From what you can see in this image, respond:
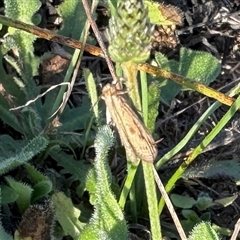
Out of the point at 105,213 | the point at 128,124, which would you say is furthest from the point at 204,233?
the point at 128,124

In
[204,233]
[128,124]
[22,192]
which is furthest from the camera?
[22,192]

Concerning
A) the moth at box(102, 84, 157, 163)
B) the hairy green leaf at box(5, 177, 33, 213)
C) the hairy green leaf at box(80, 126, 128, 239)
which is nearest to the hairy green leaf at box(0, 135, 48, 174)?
the hairy green leaf at box(5, 177, 33, 213)

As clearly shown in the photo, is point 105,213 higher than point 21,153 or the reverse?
the reverse

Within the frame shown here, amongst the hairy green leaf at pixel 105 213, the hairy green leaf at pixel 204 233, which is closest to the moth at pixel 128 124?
the hairy green leaf at pixel 105 213

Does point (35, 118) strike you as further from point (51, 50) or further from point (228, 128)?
point (228, 128)

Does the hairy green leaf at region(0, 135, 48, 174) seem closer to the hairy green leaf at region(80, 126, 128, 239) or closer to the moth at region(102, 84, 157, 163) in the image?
the hairy green leaf at region(80, 126, 128, 239)

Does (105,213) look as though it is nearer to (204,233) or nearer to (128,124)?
(204,233)

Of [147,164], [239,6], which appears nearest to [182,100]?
[239,6]

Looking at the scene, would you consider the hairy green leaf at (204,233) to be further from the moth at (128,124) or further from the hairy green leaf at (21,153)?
the hairy green leaf at (21,153)

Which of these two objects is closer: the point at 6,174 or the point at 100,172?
the point at 100,172
